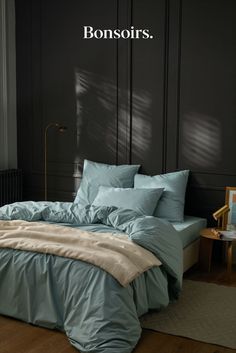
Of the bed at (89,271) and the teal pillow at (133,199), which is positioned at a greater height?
the teal pillow at (133,199)

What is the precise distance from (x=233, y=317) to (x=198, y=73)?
8.13 ft

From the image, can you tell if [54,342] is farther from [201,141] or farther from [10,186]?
[10,186]

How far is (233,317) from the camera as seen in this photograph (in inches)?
150

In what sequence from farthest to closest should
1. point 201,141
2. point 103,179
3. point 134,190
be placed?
point 103,179 < point 201,141 < point 134,190

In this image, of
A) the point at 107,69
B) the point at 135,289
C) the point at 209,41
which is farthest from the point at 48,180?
the point at 135,289

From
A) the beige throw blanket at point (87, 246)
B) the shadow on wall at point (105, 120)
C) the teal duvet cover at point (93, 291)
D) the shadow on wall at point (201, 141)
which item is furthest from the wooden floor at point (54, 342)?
the shadow on wall at point (105, 120)

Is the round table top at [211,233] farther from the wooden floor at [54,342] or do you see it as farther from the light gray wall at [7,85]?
the light gray wall at [7,85]

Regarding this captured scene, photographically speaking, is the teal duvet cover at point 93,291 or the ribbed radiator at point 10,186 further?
the ribbed radiator at point 10,186

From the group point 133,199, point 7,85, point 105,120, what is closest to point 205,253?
point 133,199

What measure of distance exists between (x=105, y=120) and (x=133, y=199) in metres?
1.20

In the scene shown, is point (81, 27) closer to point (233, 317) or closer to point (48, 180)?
point (48, 180)

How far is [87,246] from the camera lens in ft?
12.2

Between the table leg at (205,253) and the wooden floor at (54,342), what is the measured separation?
1.50 meters

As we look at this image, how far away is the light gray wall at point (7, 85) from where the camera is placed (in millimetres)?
6094
